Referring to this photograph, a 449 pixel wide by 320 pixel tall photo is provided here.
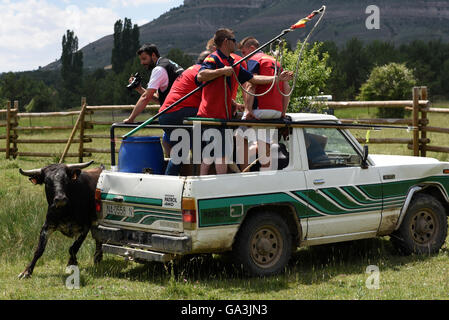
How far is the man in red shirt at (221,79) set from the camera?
6.77 meters

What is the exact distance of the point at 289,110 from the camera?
12.6 meters

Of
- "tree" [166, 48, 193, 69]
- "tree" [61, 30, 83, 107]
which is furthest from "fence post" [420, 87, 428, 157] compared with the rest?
"tree" [61, 30, 83, 107]

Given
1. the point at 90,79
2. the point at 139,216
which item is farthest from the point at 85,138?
the point at 90,79

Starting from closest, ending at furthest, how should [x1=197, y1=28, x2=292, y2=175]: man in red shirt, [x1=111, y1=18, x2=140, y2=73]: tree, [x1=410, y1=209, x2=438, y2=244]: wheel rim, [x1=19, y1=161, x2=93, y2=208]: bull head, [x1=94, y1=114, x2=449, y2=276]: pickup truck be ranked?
[x1=94, y1=114, x2=449, y2=276]: pickup truck, [x1=197, y1=28, x2=292, y2=175]: man in red shirt, [x1=19, y1=161, x2=93, y2=208]: bull head, [x1=410, y1=209, x2=438, y2=244]: wheel rim, [x1=111, y1=18, x2=140, y2=73]: tree

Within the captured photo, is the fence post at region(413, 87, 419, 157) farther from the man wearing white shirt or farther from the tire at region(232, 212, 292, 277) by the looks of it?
the tire at region(232, 212, 292, 277)

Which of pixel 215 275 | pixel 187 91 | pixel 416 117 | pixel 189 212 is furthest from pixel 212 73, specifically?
pixel 416 117

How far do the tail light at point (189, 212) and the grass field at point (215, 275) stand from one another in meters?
0.48

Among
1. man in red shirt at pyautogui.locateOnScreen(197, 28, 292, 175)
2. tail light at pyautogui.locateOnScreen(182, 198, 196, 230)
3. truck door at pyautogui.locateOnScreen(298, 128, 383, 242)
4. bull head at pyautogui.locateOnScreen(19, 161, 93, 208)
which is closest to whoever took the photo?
tail light at pyautogui.locateOnScreen(182, 198, 196, 230)

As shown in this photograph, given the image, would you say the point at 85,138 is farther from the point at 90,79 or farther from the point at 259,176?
the point at 90,79

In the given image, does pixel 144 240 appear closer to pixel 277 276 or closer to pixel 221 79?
pixel 277 276

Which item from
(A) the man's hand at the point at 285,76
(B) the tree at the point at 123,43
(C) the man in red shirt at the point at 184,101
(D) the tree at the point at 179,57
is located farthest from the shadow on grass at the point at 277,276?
(B) the tree at the point at 123,43

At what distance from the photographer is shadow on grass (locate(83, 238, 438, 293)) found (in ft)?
21.5

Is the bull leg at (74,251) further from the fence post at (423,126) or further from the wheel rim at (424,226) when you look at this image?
the fence post at (423,126)

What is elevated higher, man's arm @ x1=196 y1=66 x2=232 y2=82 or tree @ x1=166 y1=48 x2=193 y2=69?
tree @ x1=166 y1=48 x2=193 y2=69
